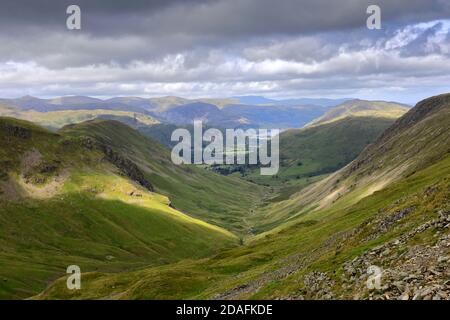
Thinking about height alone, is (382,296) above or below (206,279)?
above

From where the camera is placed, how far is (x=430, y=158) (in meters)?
183
